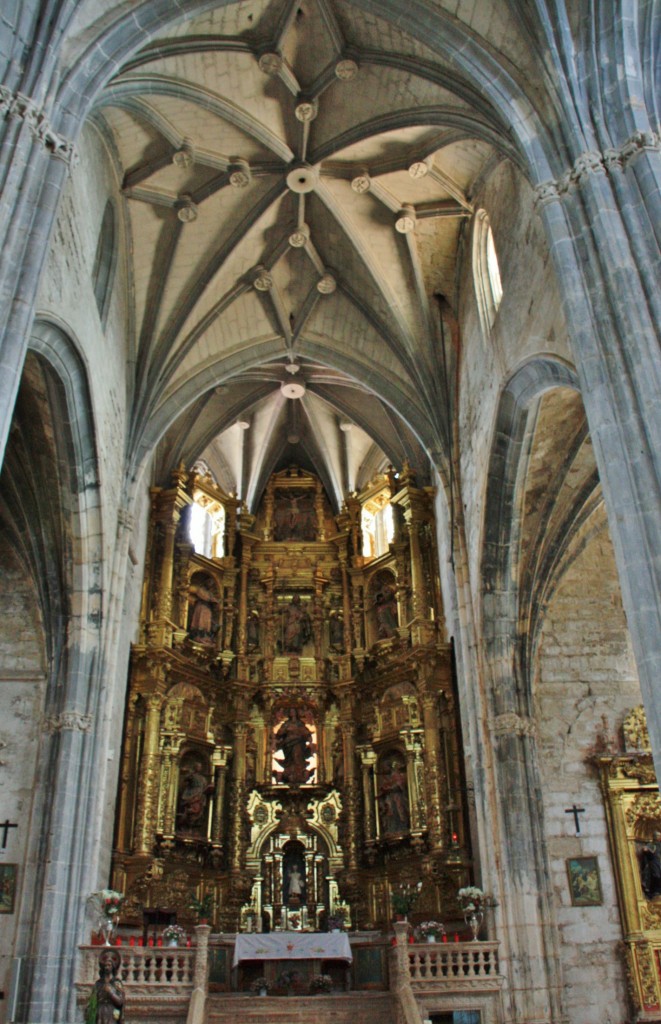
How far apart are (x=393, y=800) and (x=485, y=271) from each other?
10.9 meters

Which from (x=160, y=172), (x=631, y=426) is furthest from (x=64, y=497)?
(x=631, y=426)

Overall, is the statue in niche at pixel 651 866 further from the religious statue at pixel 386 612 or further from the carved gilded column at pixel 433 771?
the religious statue at pixel 386 612

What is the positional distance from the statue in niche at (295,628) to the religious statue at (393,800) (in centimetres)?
389

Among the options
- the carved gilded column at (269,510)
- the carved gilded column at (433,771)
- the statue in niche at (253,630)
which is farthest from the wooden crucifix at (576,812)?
the carved gilded column at (269,510)

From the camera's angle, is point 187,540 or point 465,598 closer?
point 465,598

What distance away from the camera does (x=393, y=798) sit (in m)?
19.6

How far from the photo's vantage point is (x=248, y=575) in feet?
75.9

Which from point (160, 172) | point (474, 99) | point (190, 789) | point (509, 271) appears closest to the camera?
point (474, 99)

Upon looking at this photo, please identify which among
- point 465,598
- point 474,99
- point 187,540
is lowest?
point 465,598

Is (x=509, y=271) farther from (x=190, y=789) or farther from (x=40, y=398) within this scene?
(x=190, y=789)

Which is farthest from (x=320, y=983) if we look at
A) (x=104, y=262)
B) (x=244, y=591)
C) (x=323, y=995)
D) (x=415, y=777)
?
(x=104, y=262)

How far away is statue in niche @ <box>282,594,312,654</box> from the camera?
2252cm

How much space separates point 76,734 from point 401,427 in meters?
11.0

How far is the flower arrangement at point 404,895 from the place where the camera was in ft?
56.0
